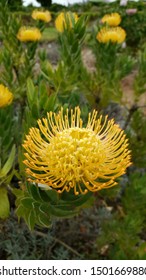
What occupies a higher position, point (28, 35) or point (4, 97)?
point (28, 35)

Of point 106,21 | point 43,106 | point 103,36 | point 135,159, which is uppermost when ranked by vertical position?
point 106,21

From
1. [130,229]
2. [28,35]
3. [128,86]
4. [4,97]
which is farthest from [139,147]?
[128,86]

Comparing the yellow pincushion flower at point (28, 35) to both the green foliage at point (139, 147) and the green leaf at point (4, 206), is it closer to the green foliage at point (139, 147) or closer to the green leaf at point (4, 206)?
the green foliage at point (139, 147)

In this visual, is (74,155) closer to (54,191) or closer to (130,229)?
(54,191)

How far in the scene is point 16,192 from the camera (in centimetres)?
Answer: 91

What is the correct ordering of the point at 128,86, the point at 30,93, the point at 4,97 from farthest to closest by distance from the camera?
the point at 128,86, the point at 4,97, the point at 30,93

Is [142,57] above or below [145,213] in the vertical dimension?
above

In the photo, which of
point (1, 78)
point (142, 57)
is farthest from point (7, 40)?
point (142, 57)

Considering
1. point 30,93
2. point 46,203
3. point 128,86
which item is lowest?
point 46,203

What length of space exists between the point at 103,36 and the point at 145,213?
0.71 meters

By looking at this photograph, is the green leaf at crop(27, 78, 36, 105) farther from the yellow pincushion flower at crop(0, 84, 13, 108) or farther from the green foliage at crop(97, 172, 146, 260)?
the green foliage at crop(97, 172, 146, 260)

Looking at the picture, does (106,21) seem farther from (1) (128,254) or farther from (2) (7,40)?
(1) (128,254)

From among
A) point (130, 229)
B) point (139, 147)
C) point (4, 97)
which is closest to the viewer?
point (4, 97)

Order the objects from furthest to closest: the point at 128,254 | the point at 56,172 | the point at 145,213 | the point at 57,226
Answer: the point at 57,226
the point at 145,213
the point at 128,254
the point at 56,172
